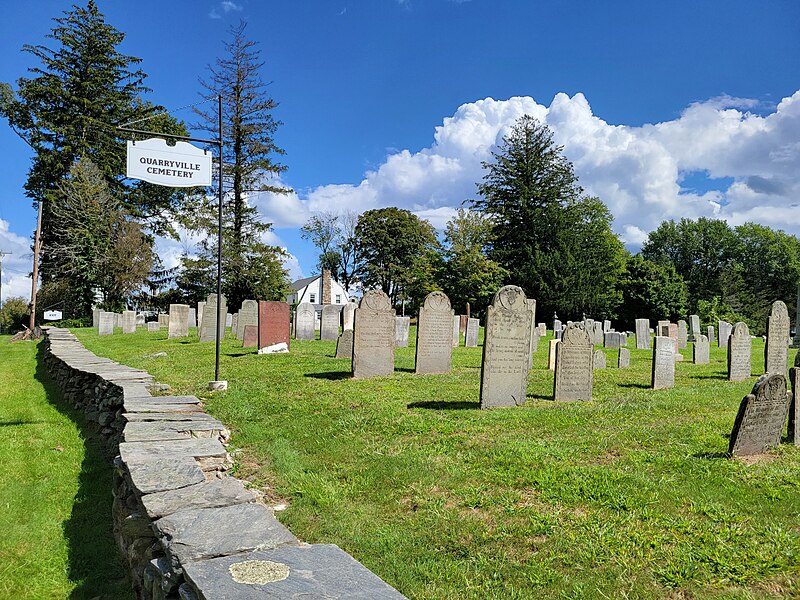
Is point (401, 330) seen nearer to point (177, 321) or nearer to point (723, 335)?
point (177, 321)

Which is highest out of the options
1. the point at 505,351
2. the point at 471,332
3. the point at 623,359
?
the point at 505,351

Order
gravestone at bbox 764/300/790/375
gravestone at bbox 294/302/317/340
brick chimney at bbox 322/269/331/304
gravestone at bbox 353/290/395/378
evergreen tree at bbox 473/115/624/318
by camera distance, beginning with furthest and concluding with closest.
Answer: brick chimney at bbox 322/269/331/304
evergreen tree at bbox 473/115/624/318
gravestone at bbox 294/302/317/340
gravestone at bbox 764/300/790/375
gravestone at bbox 353/290/395/378

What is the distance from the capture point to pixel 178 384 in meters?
9.66

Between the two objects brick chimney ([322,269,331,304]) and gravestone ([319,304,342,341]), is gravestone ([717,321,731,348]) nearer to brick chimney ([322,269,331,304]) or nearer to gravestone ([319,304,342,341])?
gravestone ([319,304,342,341])

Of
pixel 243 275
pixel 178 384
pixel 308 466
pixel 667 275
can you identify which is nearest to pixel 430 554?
pixel 308 466

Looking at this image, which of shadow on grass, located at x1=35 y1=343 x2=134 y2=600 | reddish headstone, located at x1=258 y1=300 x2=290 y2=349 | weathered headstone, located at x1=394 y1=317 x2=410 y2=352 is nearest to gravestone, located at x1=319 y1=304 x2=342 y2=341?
weathered headstone, located at x1=394 y1=317 x2=410 y2=352

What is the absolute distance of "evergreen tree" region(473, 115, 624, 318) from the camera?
42500 millimetres

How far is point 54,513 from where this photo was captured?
16.7 feet

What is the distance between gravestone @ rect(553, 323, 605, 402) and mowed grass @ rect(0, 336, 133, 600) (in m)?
6.27

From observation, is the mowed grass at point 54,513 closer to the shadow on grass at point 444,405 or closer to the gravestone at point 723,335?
the shadow on grass at point 444,405

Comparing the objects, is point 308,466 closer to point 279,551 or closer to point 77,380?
point 279,551

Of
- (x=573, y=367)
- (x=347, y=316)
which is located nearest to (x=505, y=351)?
(x=573, y=367)

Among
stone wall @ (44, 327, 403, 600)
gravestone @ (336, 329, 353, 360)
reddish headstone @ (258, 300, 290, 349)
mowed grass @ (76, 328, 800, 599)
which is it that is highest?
reddish headstone @ (258, 300, 290, 349)

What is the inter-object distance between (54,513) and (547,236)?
4412 centimetres
